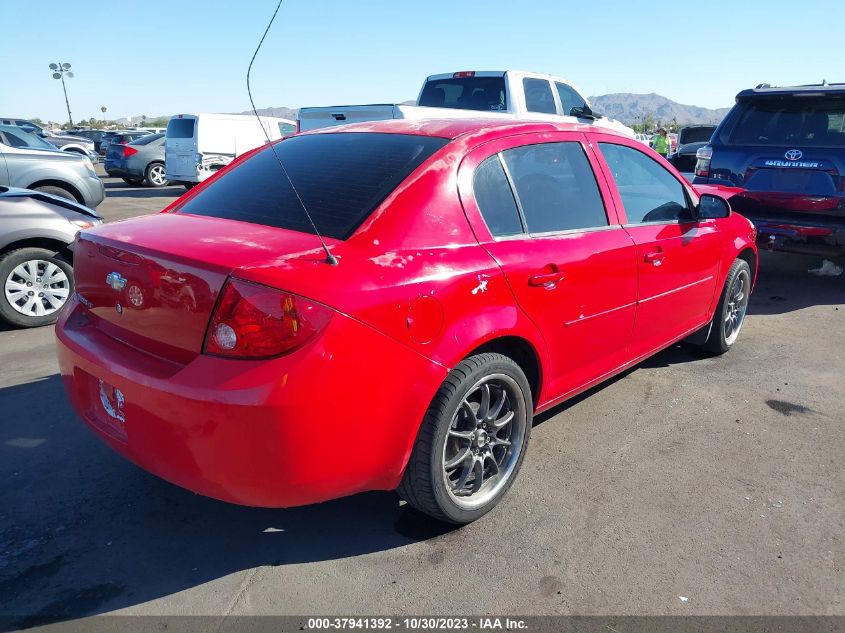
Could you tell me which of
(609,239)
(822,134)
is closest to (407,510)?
(609,239)

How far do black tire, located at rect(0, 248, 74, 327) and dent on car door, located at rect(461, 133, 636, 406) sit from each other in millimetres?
3962

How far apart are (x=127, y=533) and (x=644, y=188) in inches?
130

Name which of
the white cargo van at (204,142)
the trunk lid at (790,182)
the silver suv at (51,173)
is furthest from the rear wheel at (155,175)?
the trunk lid at (790,182)

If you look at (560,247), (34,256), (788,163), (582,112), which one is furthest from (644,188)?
(582,112)

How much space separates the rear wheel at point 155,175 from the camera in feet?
59.4

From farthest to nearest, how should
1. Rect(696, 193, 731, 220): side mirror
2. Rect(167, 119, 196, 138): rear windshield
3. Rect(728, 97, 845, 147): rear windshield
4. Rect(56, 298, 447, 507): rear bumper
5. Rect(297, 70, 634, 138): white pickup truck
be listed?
Rect(167, 119, 196, 138): rear windshield < Rect(297, 70, 634, 138): white pickup truck < Rect(728, 97, 845, 147): rear windshield < Rect(696, 193, 731, 220): side mirror < Rect(56, 298, 447, 507): rear bumper

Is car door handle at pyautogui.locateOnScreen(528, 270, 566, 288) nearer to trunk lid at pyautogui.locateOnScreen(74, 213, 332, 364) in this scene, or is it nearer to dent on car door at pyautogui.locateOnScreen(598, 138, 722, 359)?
dent on car door at pyautogui.locateOnScreen(598, 138, 722, 359)

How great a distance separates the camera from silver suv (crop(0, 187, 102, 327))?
532 centimetres

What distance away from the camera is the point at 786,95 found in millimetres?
6738

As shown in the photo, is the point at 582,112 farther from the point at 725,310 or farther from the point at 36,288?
the point at 36,288

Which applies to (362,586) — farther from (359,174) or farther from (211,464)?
(359,174)

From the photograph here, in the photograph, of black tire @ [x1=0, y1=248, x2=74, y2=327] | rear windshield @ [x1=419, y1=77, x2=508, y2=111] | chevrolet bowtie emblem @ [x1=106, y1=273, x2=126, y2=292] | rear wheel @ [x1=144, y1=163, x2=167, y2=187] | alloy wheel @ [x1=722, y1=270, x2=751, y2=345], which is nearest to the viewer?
chevrolet bowtie emblem @ [x1=106, y1=273, x2=126, y2=292]

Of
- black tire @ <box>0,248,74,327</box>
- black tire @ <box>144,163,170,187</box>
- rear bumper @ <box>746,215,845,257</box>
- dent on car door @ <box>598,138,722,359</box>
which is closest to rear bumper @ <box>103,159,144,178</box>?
black tire @ <box>144,163,170,187</box>

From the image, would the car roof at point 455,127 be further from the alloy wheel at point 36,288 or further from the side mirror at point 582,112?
the side mirror at point 582,112
